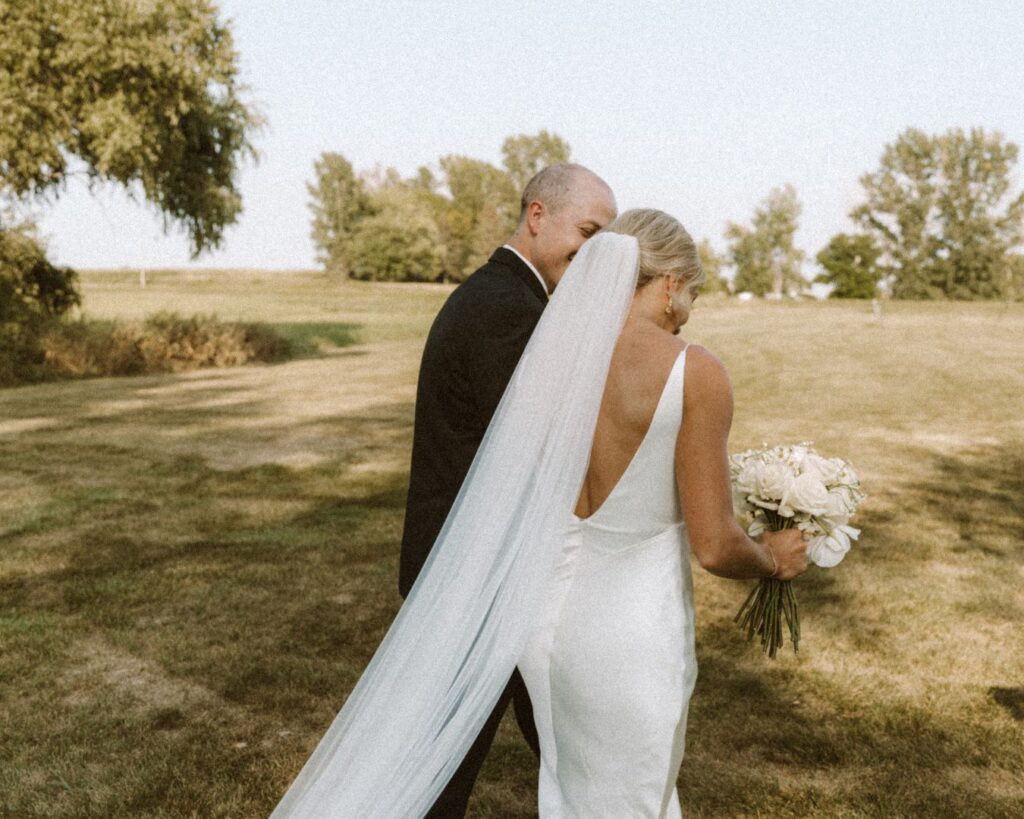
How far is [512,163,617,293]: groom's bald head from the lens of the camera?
3.42 metres

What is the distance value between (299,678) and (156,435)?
10.0 meters

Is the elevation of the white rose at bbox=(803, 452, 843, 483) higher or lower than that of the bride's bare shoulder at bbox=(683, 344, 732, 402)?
lower

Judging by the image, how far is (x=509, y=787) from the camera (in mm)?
4625

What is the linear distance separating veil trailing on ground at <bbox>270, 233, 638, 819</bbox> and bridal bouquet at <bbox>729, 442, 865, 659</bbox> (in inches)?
29.2

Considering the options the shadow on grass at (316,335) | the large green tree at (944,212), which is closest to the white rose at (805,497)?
the shadow on grass at (316,335)

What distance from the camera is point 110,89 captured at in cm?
2214

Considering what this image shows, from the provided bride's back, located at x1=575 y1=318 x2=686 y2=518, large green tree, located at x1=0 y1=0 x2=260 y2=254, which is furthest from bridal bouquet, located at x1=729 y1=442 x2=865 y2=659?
large green tree, located at x1=0 y1=0 x2=260 y2=254

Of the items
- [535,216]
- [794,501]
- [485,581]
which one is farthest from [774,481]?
[535,216]

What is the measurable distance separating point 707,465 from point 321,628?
4706 mm

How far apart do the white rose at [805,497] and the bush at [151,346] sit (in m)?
23.4

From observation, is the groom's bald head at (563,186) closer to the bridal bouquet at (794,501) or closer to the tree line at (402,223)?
the bridal bouquet at (794,501)

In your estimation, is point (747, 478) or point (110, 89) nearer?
point (747, 478)

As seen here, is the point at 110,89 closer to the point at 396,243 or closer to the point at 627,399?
the point at 627,399

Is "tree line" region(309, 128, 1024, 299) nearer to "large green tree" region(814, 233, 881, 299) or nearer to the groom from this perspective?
"large green tree" region(814, 233, 881, 299)
